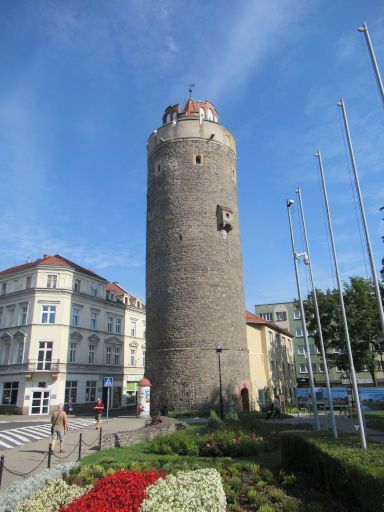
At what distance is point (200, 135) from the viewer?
28.6m

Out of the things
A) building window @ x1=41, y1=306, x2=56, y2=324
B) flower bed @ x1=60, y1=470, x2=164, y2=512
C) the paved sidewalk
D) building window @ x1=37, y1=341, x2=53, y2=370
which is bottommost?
the paved sidewalk

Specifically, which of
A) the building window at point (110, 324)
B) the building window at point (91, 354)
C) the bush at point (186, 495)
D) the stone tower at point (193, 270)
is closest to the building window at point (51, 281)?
the building window at point (91, 354)

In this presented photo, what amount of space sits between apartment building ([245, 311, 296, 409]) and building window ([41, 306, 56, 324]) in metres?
16.6

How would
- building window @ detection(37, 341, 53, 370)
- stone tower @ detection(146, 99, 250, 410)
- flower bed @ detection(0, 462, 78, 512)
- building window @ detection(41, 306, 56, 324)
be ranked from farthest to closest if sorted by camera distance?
1. building window @ detection(41, 306, 56, 324)
2. building window @ detection(37, 341, 53, 370)
3. stone tower @ detection(146, 99, 250, 410)
4. flower bed @ detection(0, 462, 78, 512)

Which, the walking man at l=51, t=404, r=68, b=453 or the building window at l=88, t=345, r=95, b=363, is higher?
the building window at l=88, t=345, r=95, b=363

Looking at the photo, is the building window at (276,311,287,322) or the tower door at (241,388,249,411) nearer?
the tower door at (241,388,249,411)

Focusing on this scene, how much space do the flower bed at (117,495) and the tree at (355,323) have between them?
29.4 meters

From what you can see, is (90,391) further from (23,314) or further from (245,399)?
(245,399)

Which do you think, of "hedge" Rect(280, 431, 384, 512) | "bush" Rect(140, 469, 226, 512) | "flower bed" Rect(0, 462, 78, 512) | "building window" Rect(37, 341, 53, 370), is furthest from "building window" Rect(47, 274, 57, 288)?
"bush" Rect(140, 469, 226, 512)

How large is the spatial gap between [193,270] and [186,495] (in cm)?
1997

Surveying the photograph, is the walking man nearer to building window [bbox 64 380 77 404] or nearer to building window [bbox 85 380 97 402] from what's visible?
building window [bbox 64 380 77 404]

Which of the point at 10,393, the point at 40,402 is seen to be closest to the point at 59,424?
the point at 40,402

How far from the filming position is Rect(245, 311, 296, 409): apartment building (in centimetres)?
3328

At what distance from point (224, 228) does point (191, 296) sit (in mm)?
5203
